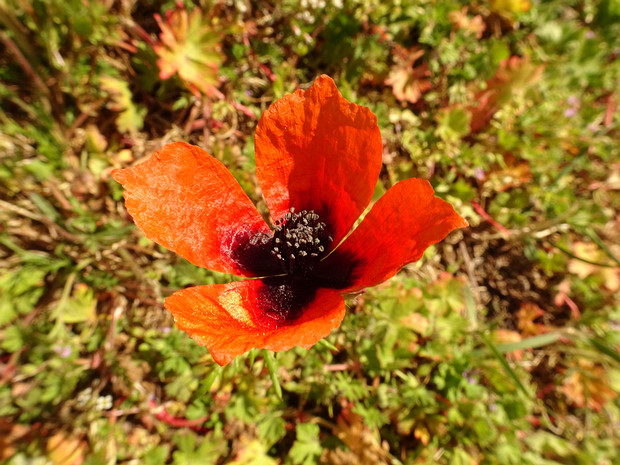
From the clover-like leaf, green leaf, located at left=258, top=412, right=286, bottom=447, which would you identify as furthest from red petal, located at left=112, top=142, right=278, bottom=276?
the clover-like leaf

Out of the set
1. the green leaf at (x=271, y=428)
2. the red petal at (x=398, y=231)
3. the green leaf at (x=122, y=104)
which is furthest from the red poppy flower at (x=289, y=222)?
the green leaf at (x=122, y=104)

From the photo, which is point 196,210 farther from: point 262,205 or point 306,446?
Answer: point 306,446

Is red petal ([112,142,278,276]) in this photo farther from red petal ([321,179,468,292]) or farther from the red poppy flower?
red petal ([321,179,468,292])

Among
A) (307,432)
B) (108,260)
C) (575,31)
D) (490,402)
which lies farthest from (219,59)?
(575,31)

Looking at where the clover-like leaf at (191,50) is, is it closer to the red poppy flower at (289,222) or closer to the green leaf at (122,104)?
the green leaf at (122,104)

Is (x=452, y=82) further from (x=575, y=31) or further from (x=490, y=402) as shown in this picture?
(x=490, y=402)

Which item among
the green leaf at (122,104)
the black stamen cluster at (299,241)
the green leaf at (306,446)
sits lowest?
the green leaf at (306,446)

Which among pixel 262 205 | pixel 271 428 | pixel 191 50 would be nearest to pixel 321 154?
pixel 262 205
